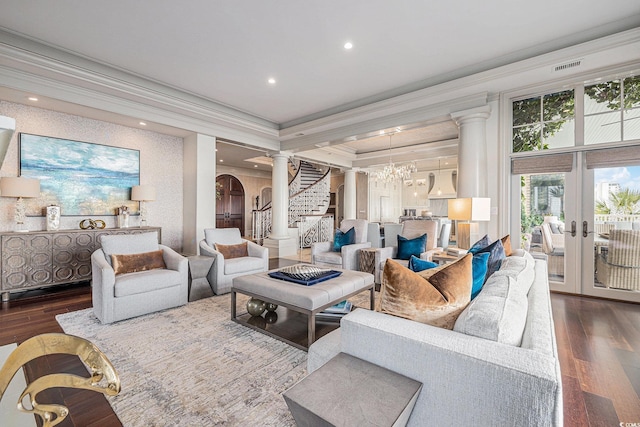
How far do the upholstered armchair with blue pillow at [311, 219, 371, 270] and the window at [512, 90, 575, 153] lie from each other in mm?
2603

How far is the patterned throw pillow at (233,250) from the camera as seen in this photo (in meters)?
4.17

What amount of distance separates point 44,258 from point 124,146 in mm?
2090

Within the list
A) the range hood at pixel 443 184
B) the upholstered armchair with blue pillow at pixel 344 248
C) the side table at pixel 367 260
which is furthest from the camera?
the range hood at pixel 443 184

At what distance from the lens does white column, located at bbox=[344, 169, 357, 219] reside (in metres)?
9.51

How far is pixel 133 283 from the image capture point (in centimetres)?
294

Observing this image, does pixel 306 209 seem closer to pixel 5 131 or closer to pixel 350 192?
pixel 350 192

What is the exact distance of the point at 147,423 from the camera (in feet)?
5.14

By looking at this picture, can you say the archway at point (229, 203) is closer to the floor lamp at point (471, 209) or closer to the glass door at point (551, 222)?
the floor lamp at point (471, 209)

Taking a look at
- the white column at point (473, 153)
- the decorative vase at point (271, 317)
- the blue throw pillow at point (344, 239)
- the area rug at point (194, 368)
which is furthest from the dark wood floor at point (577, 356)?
the blue throw pillow at point (344, 239)

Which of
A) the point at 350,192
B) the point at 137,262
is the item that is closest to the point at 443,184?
the point at 350,192

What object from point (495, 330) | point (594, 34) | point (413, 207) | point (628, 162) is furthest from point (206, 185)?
point (413, 207)

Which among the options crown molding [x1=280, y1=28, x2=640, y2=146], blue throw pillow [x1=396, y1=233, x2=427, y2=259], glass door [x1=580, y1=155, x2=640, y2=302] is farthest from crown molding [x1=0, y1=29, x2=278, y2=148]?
glass door [x1=580, y1=155, x2=640, y2=302]

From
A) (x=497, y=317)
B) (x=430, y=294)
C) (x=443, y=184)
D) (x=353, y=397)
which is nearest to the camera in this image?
(x=353, y=397)

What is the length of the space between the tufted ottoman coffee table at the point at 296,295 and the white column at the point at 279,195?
399 centimetres
